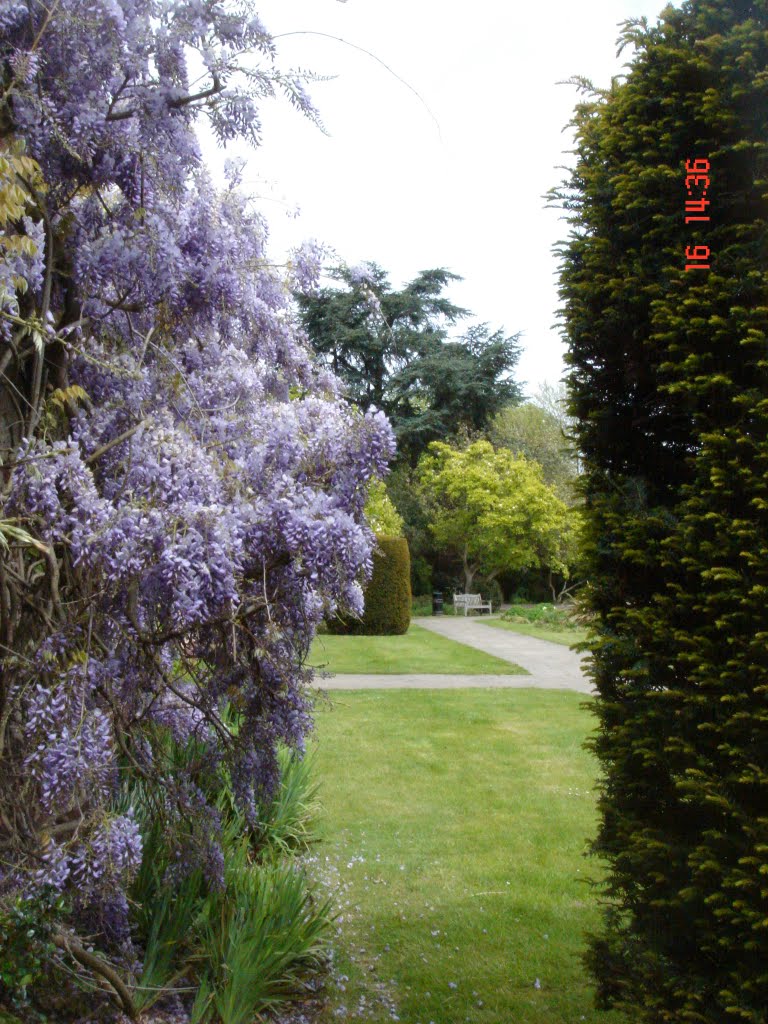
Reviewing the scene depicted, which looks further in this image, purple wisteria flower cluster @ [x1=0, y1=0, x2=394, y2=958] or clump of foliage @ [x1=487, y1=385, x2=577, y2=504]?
clump of foliage @ [x1=487, y1=385, x2=577, y2=504]

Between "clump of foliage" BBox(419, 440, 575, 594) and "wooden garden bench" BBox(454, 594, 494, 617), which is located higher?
"clump of foliage" BBox(419, 440, 575, 594)

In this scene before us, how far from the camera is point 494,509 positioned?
2639cm

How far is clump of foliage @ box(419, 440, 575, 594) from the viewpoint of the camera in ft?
85.4

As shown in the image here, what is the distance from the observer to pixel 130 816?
12.8 feet

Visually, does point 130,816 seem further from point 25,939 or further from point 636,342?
point 636,342

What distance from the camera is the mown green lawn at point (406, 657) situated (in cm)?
1311

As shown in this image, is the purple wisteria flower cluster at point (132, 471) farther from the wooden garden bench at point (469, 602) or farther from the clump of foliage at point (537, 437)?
the clump of foliage at point (537, 437)

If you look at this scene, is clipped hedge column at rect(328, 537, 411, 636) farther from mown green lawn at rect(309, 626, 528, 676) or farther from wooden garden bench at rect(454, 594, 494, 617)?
wooden garden bench at rect(454, 594, 494, 617)

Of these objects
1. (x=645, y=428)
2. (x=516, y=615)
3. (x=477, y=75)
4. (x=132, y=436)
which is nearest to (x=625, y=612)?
(x=645, y=428)
